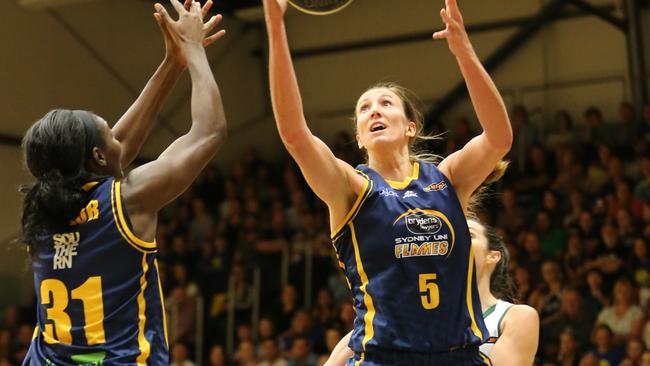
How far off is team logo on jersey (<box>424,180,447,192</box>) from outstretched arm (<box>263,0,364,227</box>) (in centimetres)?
29

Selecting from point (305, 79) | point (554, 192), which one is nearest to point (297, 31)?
point (305, 79)

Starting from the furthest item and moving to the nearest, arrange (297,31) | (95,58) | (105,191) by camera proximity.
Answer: (297,31), (95,58), (105,191)

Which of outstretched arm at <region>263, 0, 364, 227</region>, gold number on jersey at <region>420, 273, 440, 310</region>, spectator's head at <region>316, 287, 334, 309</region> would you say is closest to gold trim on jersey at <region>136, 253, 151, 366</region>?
outstretched arm at <region>263, 0, 364, 227</region>

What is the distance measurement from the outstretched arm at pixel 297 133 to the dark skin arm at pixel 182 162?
0.82 ft

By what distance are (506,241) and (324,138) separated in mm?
5765

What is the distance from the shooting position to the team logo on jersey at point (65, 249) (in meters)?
3.88

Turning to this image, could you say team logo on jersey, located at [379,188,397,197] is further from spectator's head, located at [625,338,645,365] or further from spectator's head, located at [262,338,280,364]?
spectator's head, located at [262,338,280,364]

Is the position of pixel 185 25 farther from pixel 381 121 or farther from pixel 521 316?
pixel 521 316

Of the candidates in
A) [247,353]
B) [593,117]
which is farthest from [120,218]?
[593,117]

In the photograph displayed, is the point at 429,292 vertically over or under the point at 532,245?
over

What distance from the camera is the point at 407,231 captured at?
4.36m

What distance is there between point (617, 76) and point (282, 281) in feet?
18.7

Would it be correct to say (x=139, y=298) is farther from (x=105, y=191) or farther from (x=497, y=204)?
(x=497, y=204)

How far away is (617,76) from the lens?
51.4 feet
